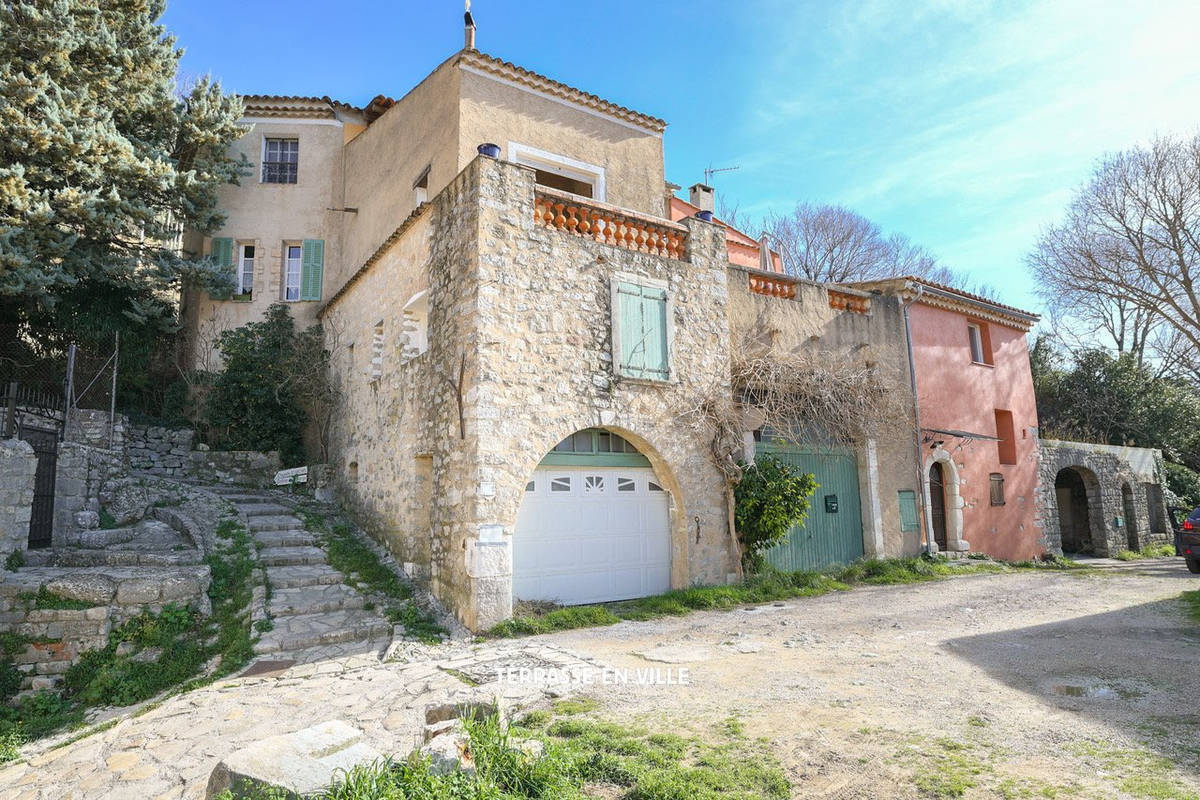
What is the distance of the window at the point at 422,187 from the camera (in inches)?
445

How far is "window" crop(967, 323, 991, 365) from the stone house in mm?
3056

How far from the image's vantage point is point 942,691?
16.6 ft

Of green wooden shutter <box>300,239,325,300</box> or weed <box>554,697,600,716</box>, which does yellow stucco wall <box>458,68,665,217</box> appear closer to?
green wooden shutter <box>300,239,325,300</box>

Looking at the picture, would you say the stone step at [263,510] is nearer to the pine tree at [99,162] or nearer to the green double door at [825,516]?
the pine tree at [99,162]

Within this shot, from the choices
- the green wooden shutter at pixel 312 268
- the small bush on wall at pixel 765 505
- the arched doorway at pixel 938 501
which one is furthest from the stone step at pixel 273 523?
the arched doorway at pixel 938 501

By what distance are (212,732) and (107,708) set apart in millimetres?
2337

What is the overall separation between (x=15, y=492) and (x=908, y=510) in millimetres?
13101

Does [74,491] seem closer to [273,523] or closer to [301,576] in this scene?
[273,523]

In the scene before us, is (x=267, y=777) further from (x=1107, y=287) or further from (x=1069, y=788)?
(x=1107, y=287)

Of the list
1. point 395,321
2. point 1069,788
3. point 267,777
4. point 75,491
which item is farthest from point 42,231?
point 1069,788

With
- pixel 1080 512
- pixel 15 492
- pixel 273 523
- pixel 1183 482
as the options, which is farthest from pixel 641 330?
pixel 1183 482

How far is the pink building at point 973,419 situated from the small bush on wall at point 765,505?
4.12 metres

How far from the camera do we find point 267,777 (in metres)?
3.05

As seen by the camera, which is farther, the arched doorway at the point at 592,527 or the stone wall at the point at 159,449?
the stone wall at the point at 159,449
